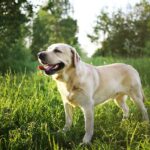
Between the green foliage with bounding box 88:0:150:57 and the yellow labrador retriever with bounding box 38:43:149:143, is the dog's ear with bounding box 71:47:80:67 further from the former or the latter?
the green foliage with bounding box 88:0:150:57

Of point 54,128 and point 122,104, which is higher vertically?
point 54,128

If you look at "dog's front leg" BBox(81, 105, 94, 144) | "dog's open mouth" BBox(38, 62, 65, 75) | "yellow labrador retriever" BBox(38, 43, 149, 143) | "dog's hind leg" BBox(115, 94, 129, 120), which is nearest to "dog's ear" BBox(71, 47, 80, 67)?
"yellow labrador retriever" BBox(38, 43, 149, 143)

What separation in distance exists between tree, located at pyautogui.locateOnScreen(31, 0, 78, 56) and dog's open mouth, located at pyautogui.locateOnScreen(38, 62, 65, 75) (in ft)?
117

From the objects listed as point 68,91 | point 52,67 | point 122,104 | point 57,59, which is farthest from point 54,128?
point 122,104

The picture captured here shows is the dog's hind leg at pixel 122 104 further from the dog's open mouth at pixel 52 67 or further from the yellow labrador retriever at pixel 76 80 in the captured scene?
the dog's open mouth at pixel 52 67

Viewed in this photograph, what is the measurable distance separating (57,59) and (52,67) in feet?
0.42

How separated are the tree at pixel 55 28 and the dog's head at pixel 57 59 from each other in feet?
116

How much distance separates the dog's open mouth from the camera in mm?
5488

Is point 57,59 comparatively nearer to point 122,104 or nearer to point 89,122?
point 89,122

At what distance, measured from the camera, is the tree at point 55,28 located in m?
42.2

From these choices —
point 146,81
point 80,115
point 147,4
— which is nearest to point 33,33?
point 147,4

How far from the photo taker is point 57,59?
557 centimetres

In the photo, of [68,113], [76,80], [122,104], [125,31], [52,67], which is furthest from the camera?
[125,31]

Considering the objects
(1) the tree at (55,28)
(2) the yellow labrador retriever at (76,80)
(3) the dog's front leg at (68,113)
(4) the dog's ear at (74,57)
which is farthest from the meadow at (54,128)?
(1) the tree at (55,28)
